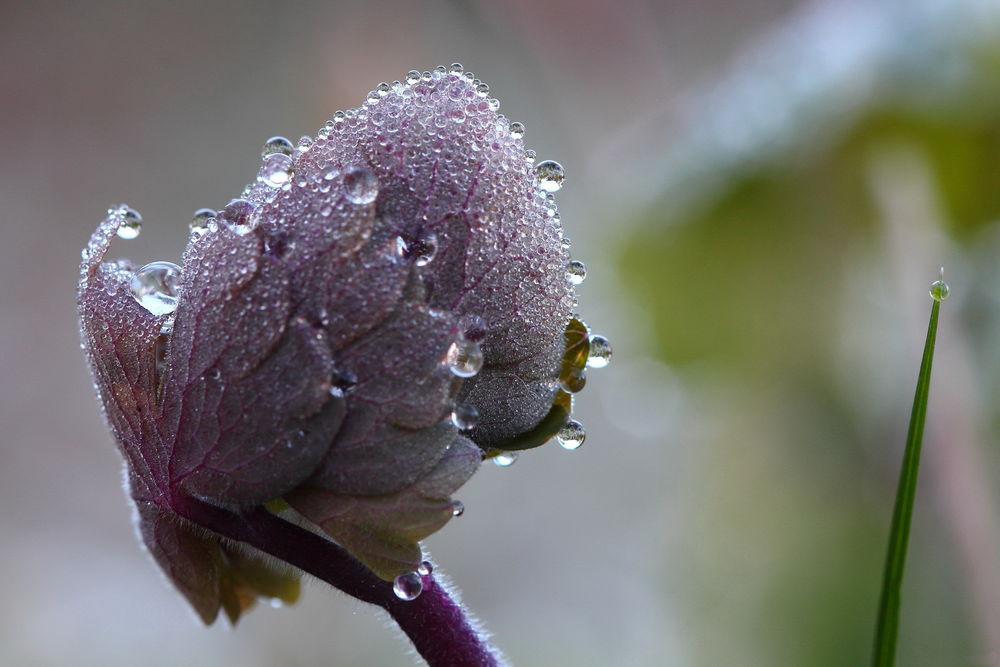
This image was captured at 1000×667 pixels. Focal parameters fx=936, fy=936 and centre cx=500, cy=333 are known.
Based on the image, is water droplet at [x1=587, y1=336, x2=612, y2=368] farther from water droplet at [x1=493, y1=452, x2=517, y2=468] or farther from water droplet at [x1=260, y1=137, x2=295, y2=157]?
water droplet at [x1=260, y1=137, x2=295, y2=157]

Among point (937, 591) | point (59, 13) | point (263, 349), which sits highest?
point (59, 13)

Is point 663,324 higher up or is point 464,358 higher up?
point 663,324

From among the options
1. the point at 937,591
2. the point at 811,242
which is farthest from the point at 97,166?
the point at 937,591

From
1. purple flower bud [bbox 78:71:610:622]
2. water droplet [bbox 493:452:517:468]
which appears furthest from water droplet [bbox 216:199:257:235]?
water droplet [bbox 493:452:517:468]

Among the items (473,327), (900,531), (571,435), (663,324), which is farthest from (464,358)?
(663,324)

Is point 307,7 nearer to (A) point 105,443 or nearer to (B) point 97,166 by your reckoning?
(B) point 97,166

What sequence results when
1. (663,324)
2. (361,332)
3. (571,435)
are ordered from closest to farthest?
(361,332), (571,435), (663,324)

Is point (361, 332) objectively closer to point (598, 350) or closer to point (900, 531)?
point (598, 350)
